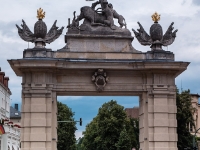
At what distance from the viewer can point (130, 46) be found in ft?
73.9

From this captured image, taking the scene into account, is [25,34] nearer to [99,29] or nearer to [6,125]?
[99,29]

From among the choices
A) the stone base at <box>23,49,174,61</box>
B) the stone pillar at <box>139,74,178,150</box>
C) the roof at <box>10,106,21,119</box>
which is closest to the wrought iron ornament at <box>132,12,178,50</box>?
the stone base at <box>23,49,174,61</box>

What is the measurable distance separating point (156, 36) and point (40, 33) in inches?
206

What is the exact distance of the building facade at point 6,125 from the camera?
47.6 m

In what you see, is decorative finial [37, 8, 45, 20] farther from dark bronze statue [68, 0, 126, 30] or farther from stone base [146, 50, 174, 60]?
stone base [146, 50, 174, 60]

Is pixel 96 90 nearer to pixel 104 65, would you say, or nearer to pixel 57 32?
pixel 104 65

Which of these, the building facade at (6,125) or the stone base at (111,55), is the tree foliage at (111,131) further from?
the stone base at (111,55)

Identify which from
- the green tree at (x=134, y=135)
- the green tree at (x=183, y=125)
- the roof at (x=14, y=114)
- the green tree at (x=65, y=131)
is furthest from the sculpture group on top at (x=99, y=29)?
the roof at (x=14, y=114)

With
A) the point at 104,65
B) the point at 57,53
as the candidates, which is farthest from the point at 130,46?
the point at 57,53

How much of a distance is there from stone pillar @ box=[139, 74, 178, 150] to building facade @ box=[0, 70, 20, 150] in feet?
90.7

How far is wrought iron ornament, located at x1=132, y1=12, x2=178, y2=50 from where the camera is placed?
73.2 ft

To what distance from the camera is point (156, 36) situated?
22312 millimetres

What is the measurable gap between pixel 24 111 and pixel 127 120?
4162cm

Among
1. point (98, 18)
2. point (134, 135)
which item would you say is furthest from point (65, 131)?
point (98, 18)
